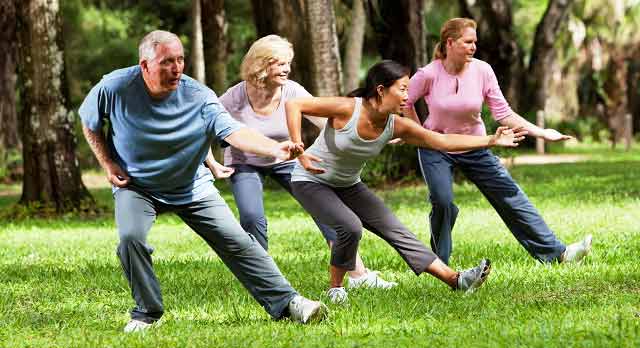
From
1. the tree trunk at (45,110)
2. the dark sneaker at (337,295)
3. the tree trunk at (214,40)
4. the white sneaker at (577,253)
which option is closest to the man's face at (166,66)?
the dark sneaker at (337,295)

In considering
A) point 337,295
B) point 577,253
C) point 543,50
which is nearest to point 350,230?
point 337,295

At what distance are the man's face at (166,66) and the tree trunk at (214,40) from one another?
21.3 meters

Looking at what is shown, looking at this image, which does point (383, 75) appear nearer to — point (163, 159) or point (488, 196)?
point (163, 159)

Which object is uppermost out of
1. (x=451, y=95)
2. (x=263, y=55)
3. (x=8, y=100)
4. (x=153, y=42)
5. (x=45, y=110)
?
(x=153, y=42)

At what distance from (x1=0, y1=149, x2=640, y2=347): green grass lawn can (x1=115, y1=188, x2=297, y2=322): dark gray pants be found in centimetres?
19

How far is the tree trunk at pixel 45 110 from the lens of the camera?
17.9m

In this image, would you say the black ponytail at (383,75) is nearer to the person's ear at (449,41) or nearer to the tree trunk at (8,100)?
the person's ear at (449,41)

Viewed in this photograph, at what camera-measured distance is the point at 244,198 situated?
970 centimetres

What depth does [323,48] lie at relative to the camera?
2138cm

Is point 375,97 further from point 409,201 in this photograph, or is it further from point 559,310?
point 409,201

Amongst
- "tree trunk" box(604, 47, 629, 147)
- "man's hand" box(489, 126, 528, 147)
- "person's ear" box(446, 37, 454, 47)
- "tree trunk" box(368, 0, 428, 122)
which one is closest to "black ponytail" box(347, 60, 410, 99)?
"man's hand" box(489, 126, 528, 147)

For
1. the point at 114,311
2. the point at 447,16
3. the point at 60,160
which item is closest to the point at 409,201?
the point at 60,160

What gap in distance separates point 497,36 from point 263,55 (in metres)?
22.5

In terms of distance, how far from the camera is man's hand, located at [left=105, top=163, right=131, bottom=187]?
7.62 metres
